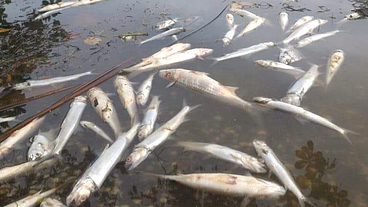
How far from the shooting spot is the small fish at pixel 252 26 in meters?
8.04

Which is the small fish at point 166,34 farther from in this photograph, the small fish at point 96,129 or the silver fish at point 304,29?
the small fish at point 96,129

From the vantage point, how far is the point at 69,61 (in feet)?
24.0

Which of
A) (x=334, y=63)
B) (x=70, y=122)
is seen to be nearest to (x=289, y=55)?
(x=334, y=63)

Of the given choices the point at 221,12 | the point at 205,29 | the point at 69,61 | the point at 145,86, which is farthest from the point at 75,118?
the point at 221,12

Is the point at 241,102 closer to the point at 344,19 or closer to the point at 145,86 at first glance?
the point at 145,86

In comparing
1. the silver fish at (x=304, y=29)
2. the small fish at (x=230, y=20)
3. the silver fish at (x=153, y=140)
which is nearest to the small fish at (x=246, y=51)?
the silver fish at (x=304, y=29)

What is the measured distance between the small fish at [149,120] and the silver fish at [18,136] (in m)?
1.81

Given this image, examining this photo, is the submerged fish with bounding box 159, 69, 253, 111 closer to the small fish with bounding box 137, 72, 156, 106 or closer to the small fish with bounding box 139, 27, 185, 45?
the small fish with bounding box 137, 72, 156, 106

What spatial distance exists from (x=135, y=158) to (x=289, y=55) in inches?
162

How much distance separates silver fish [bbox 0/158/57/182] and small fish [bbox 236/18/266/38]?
214 inches

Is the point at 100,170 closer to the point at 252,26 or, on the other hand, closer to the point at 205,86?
the point at 205,86

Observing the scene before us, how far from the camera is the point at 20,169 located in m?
4.55

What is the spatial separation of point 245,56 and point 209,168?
131 inches

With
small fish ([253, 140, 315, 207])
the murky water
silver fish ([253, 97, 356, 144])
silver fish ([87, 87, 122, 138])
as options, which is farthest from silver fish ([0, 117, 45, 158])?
silver fish ([253, 97, 356, 144])
